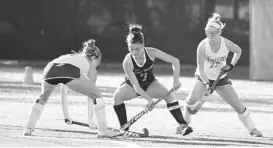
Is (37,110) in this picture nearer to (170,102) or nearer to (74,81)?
(74,81)

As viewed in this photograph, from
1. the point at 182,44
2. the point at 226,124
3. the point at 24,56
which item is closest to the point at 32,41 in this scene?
the point at 24,56

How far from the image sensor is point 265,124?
1164 centimetres

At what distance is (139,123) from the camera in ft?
38.3

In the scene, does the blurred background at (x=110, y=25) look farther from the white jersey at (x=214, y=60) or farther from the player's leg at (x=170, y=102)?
the player's leg at (x=170, y=102)

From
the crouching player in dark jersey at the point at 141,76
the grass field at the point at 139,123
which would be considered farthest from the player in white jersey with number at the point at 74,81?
the crouching player in dark jersey at the point at 141,76

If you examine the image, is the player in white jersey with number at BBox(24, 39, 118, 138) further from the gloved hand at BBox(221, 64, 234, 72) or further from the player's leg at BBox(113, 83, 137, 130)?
the gloved hand at BBox(221, 64, 234, 72)

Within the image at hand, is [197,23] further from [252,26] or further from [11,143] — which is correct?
[11,143]

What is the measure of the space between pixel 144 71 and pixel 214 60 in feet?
2.77

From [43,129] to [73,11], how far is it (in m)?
14.8

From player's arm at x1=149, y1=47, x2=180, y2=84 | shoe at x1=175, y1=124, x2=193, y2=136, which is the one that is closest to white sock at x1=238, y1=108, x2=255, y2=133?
shoe at x1=175, y1=124, x2=193, y2=136

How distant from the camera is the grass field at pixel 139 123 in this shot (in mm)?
9774

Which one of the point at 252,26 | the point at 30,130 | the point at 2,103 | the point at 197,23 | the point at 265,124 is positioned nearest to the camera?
the point at 30,130

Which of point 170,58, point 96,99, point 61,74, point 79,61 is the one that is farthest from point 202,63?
point 61,74

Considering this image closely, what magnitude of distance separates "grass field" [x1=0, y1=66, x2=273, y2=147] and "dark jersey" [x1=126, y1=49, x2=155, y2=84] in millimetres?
665
